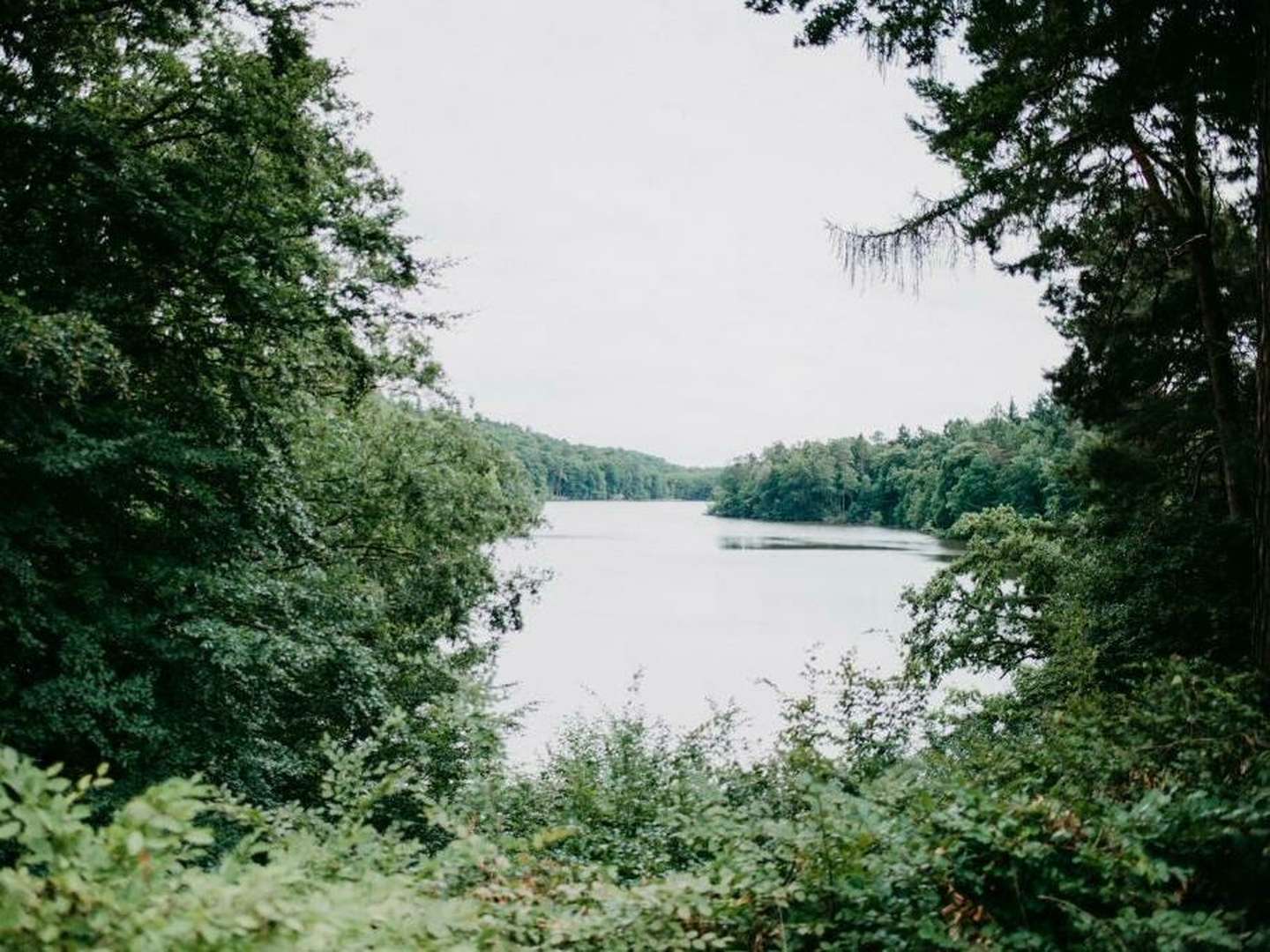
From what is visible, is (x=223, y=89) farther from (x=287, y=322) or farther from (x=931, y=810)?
(x=931, y=810)

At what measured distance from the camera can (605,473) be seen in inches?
5576

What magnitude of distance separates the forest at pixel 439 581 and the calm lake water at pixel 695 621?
2.62m

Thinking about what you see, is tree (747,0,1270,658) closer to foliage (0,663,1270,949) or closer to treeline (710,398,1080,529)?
foliage (0,663,1270,949)

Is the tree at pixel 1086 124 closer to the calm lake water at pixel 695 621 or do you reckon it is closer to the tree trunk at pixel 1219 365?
the tree trunk at pixel 1219 365

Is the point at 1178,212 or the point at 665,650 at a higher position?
the point at 1178,212

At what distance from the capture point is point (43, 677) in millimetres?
6020

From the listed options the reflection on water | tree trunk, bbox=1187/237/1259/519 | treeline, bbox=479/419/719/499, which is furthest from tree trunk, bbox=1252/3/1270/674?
treeline, bbox=479/419/719/499

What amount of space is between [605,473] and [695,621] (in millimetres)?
110444

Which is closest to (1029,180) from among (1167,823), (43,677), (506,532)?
(1167,823)

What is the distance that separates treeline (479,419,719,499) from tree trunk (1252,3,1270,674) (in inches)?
2895

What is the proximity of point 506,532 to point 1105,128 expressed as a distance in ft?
40.1

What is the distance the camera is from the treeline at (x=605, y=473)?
103m

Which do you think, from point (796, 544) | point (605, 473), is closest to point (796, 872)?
point (796, 544)

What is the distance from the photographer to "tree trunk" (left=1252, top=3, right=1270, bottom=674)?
3.90 m
